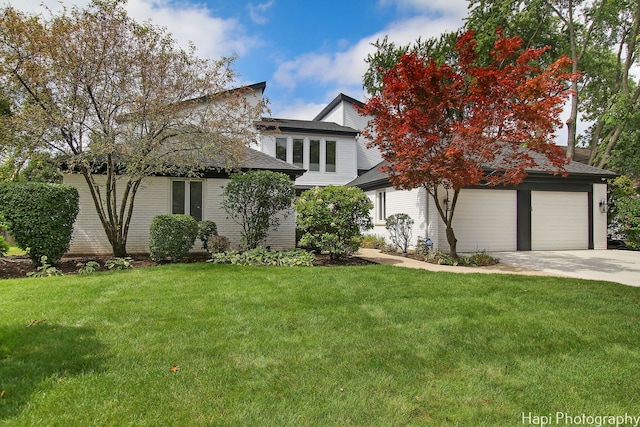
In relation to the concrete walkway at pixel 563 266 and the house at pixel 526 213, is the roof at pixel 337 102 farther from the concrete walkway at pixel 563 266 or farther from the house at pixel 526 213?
the concrete walkway at pixel 563 266

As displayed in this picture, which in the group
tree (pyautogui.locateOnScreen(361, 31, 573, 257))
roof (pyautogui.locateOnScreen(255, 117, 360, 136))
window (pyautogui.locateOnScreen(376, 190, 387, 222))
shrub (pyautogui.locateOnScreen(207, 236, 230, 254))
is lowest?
shrub (pyautogui.locateOnScreen(207, 236, 230, 254))

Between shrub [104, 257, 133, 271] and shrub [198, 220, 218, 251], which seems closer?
shrub [104, 257, 133, 271]

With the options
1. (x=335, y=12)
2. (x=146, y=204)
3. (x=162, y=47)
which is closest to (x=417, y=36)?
(x=335, y=12)

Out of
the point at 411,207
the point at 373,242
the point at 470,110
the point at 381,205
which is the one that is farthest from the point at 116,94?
the point at 381,205

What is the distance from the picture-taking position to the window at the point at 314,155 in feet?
65.0

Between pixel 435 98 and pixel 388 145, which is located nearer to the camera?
pixel 435 98

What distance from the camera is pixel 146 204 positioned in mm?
11281

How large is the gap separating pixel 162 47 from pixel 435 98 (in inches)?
264

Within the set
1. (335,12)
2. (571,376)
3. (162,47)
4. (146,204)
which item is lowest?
(571,376)

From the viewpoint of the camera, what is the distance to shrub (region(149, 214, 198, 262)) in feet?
27.6

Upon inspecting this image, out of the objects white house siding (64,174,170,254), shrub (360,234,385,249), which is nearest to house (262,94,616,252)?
shrub (360,234,385,249)

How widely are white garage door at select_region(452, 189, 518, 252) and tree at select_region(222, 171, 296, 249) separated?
645 cm

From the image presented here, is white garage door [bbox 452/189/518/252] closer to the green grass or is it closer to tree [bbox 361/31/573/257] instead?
tree [bbox 361/31/573/257]

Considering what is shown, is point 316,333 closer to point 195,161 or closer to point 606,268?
point 195,161
